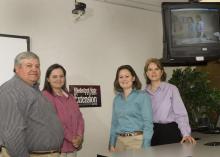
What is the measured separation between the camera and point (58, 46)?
3514 mm

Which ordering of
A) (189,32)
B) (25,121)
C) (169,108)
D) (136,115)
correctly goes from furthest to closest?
(189,32) → (169,108) → (136,115) → (25,121)

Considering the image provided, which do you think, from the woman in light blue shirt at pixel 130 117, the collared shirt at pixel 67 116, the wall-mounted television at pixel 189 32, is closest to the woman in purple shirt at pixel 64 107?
the collared shirt at pixel 67 116

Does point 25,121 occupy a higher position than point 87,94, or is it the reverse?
point 87,94

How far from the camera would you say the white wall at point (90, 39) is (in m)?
3.36

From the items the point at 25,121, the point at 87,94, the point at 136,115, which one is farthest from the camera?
Answer: the point at 87,94

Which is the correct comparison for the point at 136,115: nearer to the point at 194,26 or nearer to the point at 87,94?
the point at 87,94

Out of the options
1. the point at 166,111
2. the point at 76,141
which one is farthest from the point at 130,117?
the point at 76,141

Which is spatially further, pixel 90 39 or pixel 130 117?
pixel 90 39

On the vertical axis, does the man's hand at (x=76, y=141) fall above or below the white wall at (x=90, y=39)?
below

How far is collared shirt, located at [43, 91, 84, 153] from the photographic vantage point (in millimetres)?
3027

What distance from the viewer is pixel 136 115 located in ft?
9.61

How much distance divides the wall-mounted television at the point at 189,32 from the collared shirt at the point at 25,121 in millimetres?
1760

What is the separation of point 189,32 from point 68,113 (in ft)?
5.59

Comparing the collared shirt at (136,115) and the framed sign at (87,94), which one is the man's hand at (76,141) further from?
the framed sign at (87,94)
